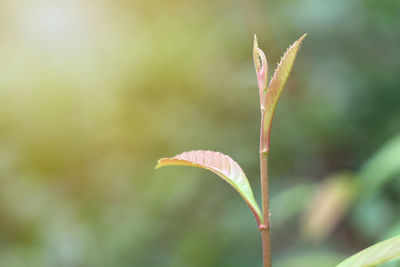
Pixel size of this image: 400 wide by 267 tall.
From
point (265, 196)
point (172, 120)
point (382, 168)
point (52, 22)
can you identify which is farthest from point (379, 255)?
point (52, 22)

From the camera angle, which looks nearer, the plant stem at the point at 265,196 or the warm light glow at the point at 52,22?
the plant stem at the point at 265,196

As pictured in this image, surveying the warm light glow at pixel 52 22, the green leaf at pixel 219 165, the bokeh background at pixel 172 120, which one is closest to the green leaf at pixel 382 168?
the bokeh background at pixel 172 120

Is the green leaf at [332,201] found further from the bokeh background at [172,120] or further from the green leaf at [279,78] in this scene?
the green leaf at [279,78]

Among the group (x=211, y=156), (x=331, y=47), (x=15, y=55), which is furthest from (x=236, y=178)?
(x=15, y=55)

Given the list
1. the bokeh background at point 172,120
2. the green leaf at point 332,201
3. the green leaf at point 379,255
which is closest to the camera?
the green leaf at point 379,255

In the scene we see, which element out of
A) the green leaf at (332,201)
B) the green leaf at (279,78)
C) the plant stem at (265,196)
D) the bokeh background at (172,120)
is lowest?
the plant stem at (265,196)

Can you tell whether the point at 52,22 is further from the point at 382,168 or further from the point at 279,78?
the point at 279,78

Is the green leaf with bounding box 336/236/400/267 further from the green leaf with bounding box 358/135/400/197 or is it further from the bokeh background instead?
the bokeh background
